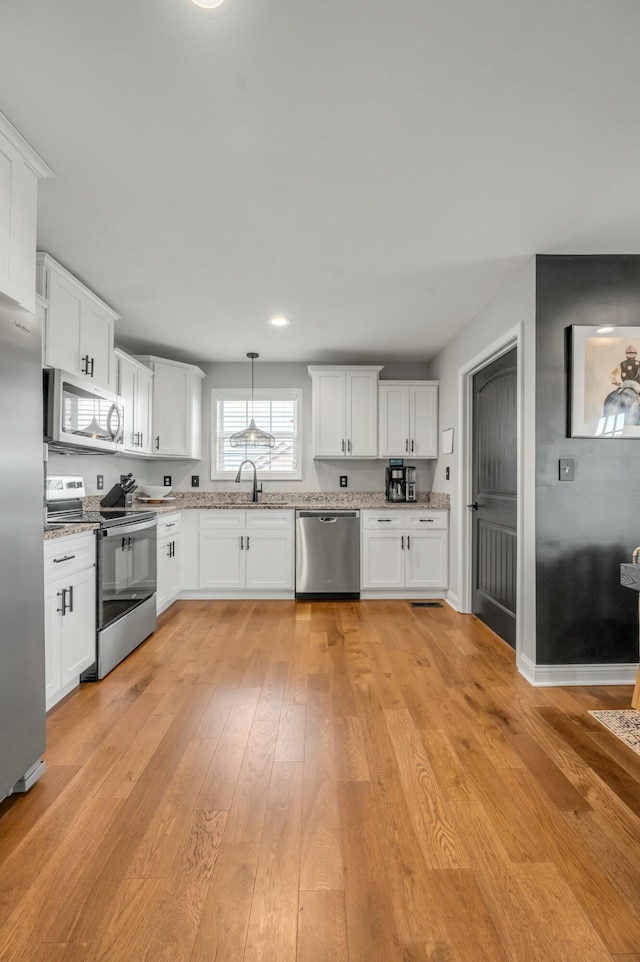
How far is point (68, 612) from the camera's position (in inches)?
98.0

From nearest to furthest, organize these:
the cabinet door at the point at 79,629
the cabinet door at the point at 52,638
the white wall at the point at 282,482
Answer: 1. the cabinet door at the point at 52,638
2. the cabinet door at the point at 79,629
3. the white wall at the point at 282,482

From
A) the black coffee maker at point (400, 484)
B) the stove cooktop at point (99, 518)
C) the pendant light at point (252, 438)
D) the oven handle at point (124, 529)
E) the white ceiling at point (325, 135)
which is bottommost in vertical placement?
the oven handle at point (124, 529)

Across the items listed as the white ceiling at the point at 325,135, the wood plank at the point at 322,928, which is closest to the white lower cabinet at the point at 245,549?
the white ceiling at the point at 325,135

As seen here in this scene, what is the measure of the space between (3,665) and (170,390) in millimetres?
3659

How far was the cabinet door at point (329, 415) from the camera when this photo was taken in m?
5.11

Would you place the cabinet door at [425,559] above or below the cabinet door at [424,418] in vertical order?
below

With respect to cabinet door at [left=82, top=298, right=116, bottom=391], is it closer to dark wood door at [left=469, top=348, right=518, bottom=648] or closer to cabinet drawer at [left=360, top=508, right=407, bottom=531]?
cabinet drawer at [left=360, top=508, right=407, bottom=531]

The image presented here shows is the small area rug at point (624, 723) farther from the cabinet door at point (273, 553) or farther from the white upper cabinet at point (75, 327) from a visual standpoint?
the white upper cabinet at point (75, 327)

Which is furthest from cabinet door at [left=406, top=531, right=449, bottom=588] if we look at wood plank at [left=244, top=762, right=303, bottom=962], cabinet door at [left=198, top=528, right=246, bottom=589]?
wood plank at [left=244, top=762, right=303, bottom=962]

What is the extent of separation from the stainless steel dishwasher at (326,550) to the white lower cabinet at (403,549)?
0.12 metres

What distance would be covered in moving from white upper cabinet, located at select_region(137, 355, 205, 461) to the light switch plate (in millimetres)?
3519

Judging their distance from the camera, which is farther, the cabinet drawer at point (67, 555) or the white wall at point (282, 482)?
the white wall at point (282, 482)

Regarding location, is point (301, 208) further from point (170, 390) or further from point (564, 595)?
point (170, 390)

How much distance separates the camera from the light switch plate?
9.24 ft
